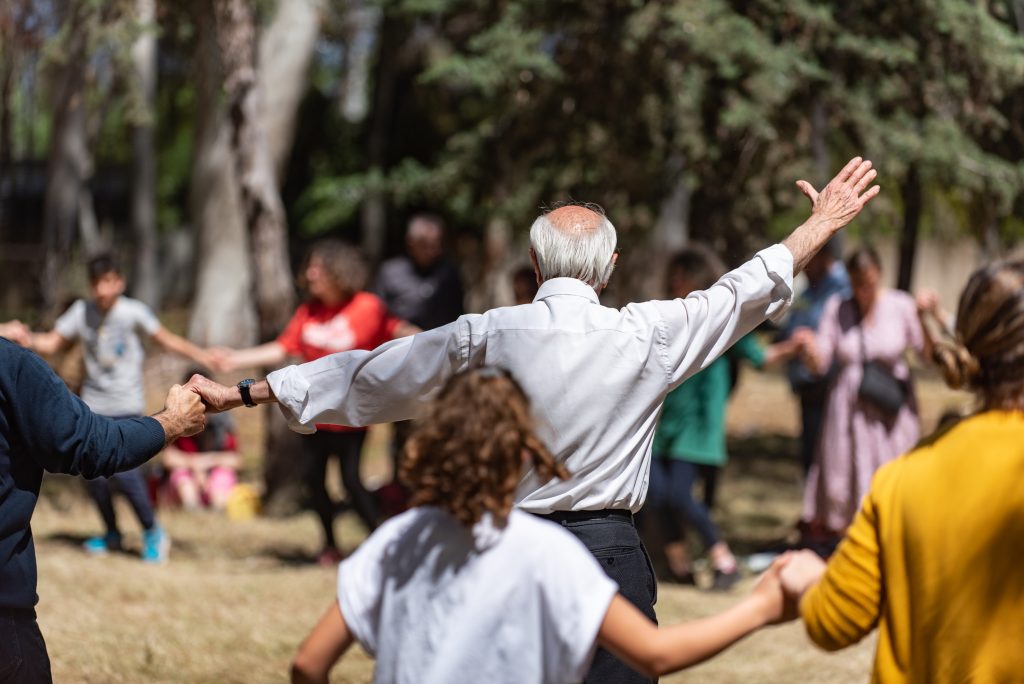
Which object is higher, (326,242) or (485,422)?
(485,422)

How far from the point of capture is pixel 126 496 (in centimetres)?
830

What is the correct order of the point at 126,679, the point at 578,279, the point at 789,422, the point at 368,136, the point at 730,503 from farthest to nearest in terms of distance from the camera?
the point at 368,136 → the point at 789,422 → the point at 730,503 → the point at 126,679 → the point at 578,279

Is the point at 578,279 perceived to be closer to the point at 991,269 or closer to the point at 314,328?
the point at 991,269

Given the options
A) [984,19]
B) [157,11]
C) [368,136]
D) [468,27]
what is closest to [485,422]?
[984,19]

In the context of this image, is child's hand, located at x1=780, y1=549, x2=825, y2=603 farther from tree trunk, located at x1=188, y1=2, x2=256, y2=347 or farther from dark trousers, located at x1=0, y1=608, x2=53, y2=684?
tree trunk, located at x1=188, y1=2, x2=256, y2=347

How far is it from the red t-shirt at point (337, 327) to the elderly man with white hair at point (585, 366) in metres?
3.98

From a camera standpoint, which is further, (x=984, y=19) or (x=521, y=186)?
(x=521, y=186)

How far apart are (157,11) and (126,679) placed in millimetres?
6548

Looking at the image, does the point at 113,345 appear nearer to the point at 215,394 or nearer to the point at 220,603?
the point at 220,603

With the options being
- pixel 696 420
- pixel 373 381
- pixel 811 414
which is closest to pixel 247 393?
pixel 373 381

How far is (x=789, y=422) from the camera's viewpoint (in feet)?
52.9

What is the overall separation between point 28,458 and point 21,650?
1.59 ft

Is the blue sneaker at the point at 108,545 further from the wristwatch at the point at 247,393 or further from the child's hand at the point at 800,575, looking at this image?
the child's hand at the point at 800,575

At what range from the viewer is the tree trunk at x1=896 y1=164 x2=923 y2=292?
9739 mm
